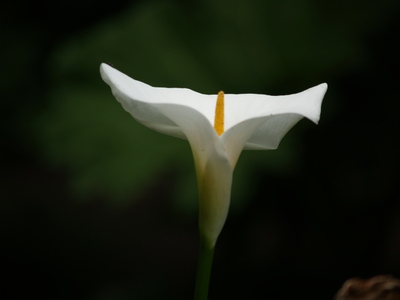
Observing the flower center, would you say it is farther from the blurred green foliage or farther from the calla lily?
the blurred green foliage

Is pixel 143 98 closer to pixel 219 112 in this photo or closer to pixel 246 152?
pixel 219 112

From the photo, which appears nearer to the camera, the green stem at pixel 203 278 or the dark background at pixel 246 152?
A: the green stem at pixel 203 278

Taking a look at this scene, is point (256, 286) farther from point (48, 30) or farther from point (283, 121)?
point (283, 121)

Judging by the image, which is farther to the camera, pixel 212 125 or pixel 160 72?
pixel 160 72

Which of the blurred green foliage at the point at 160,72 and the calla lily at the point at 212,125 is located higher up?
the blurred green foliage at the point at 160,72

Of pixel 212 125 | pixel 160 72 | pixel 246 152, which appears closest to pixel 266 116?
pixel 212 125

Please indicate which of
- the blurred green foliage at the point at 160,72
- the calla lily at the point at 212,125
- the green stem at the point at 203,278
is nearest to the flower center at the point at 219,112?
the calla lily at the point at 212,125

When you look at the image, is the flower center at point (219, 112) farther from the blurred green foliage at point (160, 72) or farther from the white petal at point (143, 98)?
the blurred green foliage at point (160, 72)

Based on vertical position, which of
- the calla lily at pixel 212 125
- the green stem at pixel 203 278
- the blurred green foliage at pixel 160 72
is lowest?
the green stem at pixel 203 278
